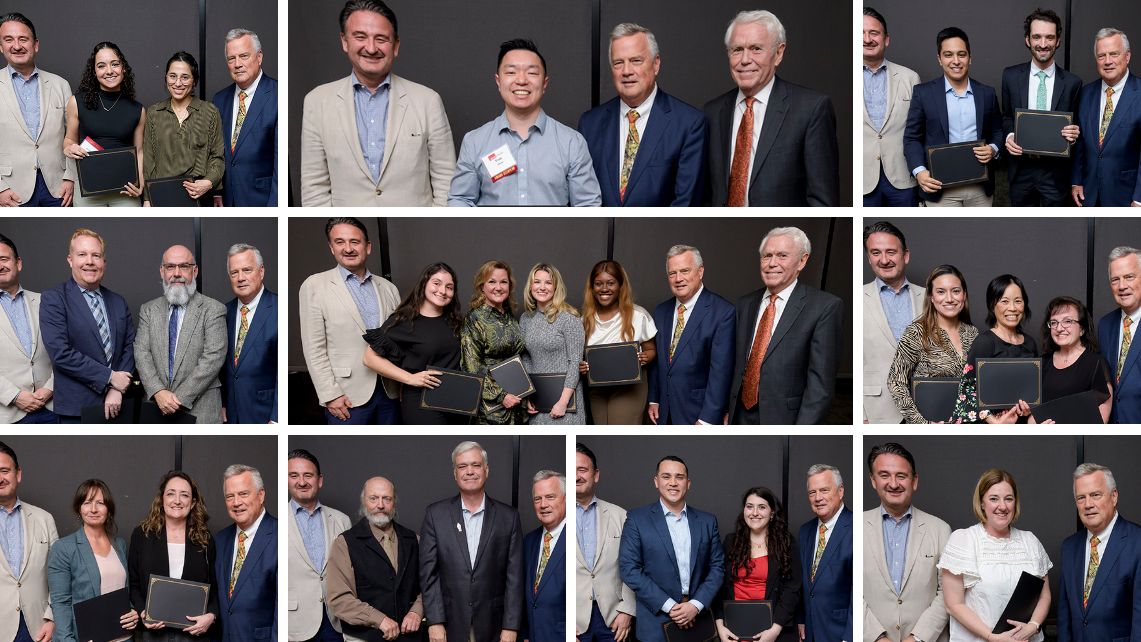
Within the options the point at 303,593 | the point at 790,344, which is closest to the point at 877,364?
the point at 790,344

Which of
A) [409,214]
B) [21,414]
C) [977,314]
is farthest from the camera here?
[977,314]

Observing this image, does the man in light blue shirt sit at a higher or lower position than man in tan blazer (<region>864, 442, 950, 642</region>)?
higher

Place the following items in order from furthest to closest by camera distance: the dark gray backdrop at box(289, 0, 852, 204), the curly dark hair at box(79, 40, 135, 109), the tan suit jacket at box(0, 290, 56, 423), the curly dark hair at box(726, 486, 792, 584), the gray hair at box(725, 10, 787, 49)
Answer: the dark gray backdrop at box(289, 0, 852, 204) → the curly dark hair at box(79, 40, 135, 109) → the tan suit jacket at box(0, 290, 56, 423) → the curly dark hair at box(726, 486, 792, 584) → the gray hair at box(725, 10, 787, 49)

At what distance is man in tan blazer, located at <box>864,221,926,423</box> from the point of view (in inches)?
200

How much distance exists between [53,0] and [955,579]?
15.3ft

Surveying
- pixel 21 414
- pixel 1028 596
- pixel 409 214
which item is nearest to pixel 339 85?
pixel 409 214

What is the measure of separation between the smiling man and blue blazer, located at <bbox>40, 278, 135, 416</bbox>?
8.34 ft

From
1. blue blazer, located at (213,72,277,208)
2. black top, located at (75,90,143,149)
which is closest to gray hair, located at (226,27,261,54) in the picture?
blue blazer, located at (213,72,277,208)

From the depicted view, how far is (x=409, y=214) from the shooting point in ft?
15.9

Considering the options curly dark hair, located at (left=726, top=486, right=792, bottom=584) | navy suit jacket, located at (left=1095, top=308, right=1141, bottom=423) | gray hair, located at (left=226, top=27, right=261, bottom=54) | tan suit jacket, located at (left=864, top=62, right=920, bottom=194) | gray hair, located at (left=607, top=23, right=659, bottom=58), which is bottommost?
curly dark hair, located at (left=726, top=486, right=792, bottom=584)

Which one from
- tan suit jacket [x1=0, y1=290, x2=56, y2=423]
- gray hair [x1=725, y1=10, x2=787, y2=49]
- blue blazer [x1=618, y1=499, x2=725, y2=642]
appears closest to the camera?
gray hair [x1=725, y1=10, x2=787, y2=49]

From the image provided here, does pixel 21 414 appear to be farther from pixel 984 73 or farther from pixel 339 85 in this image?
pixel 984 73

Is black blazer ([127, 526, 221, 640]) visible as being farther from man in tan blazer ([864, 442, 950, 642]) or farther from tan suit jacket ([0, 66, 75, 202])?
man in tan blazer ([864, 442, 950, 642])

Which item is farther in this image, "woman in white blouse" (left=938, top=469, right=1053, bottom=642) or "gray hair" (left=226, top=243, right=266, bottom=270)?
"gray hair" (left=226, top=243, right=266, bottom=270)
